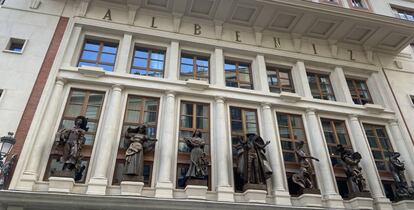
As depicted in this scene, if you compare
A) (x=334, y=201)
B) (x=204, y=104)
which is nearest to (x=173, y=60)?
(x=204, y=104)

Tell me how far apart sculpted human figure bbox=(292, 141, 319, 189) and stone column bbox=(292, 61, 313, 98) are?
2.94 m

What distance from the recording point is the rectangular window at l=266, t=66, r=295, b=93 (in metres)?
13.9

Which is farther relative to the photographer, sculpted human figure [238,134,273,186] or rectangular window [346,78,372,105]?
rectangular window [346,78,372,105]

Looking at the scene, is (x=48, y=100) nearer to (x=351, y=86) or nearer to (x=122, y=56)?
(x=122, y=56)

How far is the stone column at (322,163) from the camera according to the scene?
10755 mm

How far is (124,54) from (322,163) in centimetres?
905

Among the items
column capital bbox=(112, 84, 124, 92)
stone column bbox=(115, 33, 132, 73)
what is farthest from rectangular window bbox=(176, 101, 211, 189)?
stone column bbox=(115, 33, 132, 73)

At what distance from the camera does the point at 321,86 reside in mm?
14633

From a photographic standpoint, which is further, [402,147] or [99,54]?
[402,147]

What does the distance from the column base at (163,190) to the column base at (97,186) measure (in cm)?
157

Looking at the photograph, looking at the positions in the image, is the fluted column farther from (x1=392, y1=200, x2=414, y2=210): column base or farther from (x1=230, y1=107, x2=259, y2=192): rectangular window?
(x1=230, y1=107, x2=259, y2=192): rectangular window

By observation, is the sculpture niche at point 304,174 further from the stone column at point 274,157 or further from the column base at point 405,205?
the column base at point 405,205

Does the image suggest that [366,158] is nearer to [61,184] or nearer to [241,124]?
[241,124]

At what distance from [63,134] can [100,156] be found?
1328 mm
